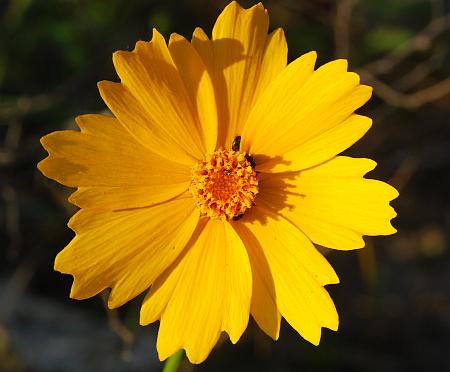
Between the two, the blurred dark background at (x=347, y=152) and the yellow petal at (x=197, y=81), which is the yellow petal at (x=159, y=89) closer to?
the yellow petal at (x=197, y=81)

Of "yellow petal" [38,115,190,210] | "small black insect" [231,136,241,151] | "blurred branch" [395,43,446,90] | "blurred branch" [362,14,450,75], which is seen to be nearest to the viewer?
"yellow petal" [38,115,190,210]

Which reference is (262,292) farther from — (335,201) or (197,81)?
(197,81)

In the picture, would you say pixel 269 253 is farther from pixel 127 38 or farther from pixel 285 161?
pixel 127 38

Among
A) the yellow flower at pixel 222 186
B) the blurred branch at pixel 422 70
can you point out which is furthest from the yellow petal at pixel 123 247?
the blurred branch at pixel 422 70

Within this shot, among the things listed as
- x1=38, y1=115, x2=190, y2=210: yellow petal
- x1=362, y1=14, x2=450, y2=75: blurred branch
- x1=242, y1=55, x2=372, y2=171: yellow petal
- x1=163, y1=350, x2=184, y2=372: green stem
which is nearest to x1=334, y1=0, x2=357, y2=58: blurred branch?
x1=362, y1=14, x2=450, y2=75: blurred branch

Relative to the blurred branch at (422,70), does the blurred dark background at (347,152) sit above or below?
below

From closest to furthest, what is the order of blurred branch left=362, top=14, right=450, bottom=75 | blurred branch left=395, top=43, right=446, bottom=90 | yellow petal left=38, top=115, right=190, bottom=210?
yellow petal left=38, top=115, right=190, bottom=210, blurred branch left=362, top=14, right=450, bottom=75, blurred branch left=395, top=43, right=446, bottom=90

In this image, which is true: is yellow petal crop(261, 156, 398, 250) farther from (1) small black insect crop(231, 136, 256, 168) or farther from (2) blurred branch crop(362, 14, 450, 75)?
(2) blurred branch crop(362, 14, 450, 75)
